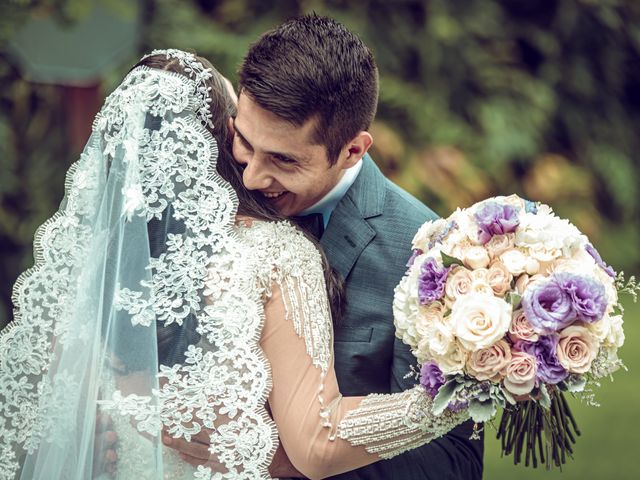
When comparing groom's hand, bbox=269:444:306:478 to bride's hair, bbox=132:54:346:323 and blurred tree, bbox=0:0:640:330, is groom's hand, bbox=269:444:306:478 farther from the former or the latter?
blurred tree, bbox=0:0:640:330

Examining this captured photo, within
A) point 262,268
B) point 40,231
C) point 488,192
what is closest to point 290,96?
point 262,268

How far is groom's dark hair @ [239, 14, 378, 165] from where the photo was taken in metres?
2.86

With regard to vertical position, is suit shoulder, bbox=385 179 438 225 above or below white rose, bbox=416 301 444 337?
above

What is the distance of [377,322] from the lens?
3.14m

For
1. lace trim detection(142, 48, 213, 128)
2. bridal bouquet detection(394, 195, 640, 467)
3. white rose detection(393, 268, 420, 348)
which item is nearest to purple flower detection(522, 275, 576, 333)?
bridal bouquet detection(394, 195, 640, 467)

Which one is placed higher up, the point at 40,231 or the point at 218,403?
the point at 40,231

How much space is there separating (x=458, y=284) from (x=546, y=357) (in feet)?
0.98

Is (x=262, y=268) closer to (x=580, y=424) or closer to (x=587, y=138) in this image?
(x=580, y=424)

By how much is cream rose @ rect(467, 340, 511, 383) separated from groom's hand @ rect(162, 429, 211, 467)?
769 mm

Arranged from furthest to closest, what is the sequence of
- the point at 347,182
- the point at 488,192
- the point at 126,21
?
the point at 488,192, the point at 126,21, the point at 347,182

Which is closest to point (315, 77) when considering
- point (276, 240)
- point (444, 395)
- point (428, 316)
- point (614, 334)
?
point (276, 240)

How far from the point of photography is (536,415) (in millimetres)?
2904

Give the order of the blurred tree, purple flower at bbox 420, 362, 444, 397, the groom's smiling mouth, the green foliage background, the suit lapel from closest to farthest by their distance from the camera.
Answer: purple flower at bbox 420, 362, 444, 397, the groom's smiling mouth, the suit lapel, the green foliage background, the blurred tree

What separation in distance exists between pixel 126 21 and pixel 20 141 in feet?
3.92
